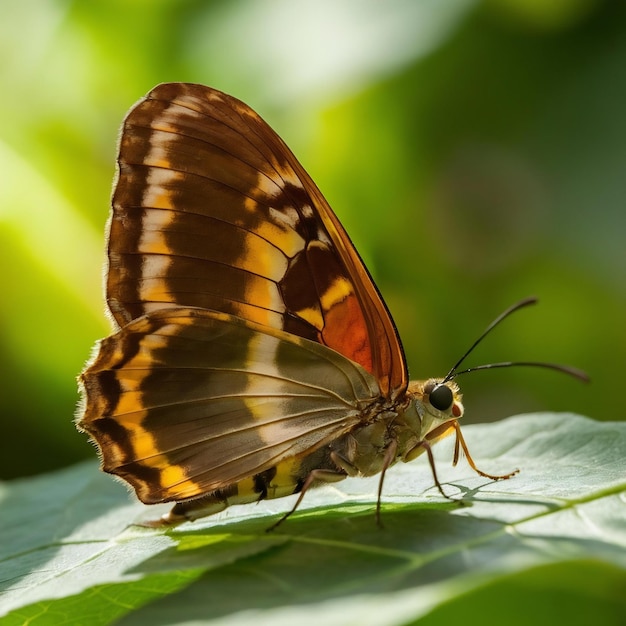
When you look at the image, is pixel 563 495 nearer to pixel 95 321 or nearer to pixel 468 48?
pixel 95 321

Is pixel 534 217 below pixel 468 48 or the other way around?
below

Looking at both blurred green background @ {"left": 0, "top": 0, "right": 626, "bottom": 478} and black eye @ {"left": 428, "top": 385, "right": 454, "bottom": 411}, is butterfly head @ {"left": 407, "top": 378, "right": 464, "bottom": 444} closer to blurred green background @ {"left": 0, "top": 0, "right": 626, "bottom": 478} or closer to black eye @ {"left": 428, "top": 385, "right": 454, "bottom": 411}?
black eye @ {"left": 428, "top": 385, "right": 454, "bottom": 411}

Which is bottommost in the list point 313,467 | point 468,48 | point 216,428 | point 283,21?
point 313,467

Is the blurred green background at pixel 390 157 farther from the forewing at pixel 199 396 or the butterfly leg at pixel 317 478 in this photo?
the butterfly leg at pixel 317 478

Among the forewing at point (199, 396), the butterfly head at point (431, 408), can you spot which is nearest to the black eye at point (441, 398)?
the butterfly head at point (431, 408)

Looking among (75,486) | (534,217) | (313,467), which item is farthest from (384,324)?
(534,217)

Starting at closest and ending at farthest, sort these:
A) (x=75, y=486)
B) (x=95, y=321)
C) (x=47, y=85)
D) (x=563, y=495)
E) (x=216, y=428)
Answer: (x=563, y=495)
(x=216, y=428)
(x=75, y=486)
(x=95, y=321)
(x=47, y=85)

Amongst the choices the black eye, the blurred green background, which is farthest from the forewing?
the blurred green background
